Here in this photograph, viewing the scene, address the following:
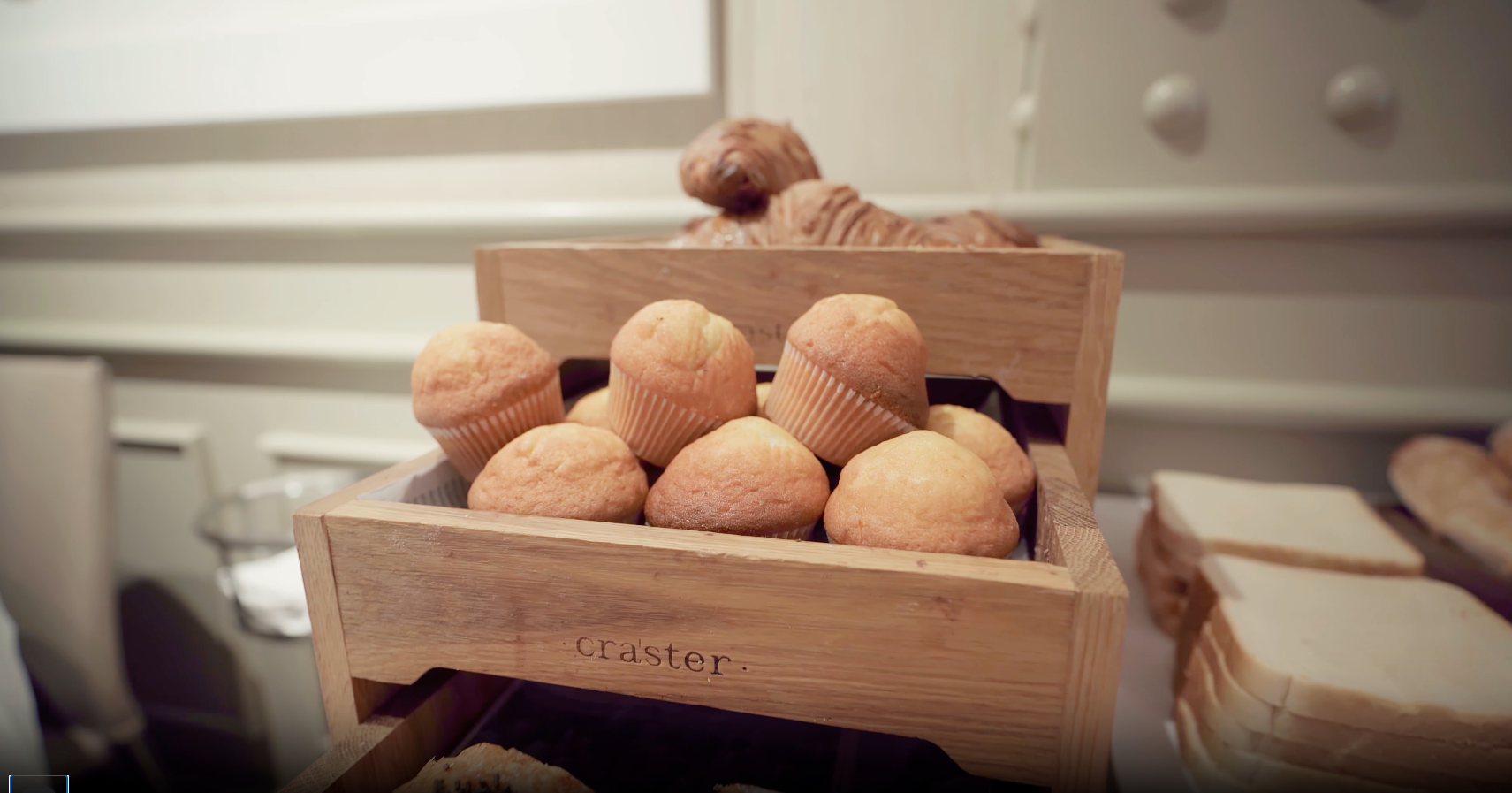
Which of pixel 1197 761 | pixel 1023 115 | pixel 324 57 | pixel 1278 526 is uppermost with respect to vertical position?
pixel 324 57

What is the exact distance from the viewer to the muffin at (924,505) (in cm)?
42

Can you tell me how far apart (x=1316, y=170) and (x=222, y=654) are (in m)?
2.36

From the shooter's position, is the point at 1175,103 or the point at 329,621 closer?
the point at 329,621

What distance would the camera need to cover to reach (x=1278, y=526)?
2.76 feet

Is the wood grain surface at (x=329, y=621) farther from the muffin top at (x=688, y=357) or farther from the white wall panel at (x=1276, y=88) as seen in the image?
the white wall panel at (x=1276, y=88)

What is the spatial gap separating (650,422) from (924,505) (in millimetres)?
218

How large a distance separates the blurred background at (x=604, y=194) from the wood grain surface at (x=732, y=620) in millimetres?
818

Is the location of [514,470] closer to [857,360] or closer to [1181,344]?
[857,360]

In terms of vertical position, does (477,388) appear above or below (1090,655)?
above

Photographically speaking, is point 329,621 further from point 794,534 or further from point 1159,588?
point 1159,588

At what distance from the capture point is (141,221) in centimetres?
138

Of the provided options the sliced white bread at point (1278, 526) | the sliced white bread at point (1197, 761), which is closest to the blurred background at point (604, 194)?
the sliced white bread at point (1278, 526)

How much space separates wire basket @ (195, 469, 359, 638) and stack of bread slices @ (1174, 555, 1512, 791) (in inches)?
41.5

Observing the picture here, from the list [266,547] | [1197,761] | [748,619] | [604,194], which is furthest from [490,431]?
[266,547]
